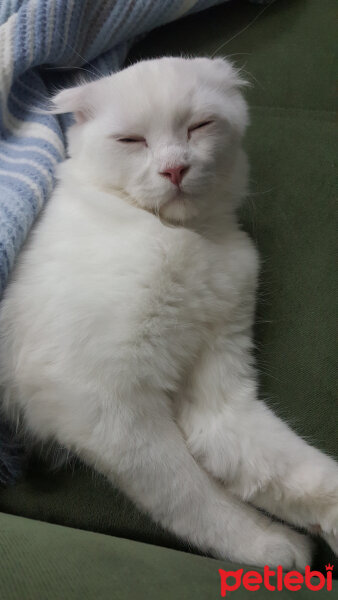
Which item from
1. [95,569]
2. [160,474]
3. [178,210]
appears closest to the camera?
[95,569]

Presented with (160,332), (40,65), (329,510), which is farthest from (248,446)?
(40,65)

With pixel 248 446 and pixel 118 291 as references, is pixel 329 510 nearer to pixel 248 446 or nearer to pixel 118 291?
pixel 248 446

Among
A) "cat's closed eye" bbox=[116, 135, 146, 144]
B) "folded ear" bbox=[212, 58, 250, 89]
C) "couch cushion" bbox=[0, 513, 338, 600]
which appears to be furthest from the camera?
"folded ear" bbox=[212, 58, 250, 89]

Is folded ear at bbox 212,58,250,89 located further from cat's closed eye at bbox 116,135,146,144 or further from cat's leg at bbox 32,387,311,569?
cat's leg at bbox 32,387,311,569

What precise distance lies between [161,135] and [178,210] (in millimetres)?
138

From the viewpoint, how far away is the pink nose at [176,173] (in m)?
0.79

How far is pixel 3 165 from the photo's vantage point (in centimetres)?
98

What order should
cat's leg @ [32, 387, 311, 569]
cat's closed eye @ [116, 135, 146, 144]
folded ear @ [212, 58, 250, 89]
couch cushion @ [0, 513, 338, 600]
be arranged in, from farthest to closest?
1. folded ear @ [212, 58, 250, 89]
2. cat's closed eye @ [116, 135, 146, 144]
3. cat's leg @ [32, 387, 311, 569]
4. couch cushion @ [0, 513, 338, 600]

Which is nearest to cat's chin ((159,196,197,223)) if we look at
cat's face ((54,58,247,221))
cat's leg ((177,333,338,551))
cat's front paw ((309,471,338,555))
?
cat's face ((54,58,247,221))

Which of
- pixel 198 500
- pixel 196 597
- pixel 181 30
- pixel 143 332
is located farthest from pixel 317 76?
pixel 196 597

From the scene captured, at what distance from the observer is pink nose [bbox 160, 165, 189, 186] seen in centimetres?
79

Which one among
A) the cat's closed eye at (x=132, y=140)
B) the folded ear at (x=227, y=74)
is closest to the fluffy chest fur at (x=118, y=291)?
the cat's closed eye at (x=132, y=140)

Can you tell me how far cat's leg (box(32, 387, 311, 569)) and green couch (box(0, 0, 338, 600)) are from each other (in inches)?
2.6

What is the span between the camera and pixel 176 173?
0.80 meters
